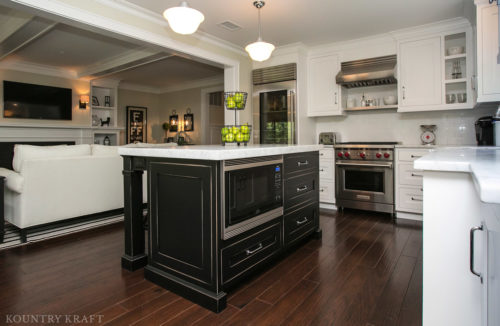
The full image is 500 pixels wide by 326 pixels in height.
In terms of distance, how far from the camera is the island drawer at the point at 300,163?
2520 millimetres

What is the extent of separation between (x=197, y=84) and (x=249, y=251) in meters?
6.75

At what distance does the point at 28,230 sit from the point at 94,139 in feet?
16.4

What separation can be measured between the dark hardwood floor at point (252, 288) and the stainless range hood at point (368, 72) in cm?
230

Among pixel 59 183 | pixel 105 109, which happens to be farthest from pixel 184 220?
pixel 105 109

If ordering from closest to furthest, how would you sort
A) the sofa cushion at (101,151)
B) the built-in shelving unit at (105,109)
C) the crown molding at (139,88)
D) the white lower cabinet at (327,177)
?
the sofa cushion at (101,151), the white lower cabinet at (327,177), the built-in shelving unit at (105,109), the crown molding at (139,88)

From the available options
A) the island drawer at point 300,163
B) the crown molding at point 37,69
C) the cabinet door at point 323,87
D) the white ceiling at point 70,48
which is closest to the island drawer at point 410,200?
the cabinet door at point 323,87

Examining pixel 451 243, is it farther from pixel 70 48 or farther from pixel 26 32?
pixel 70 48

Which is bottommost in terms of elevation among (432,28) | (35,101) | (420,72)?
(420,72)

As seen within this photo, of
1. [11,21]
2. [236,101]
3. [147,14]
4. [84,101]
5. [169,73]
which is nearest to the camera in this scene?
Result: [236,101]

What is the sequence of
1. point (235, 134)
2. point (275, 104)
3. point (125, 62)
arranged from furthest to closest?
point (125, 62)
point (275, 104)
point (235, 134)

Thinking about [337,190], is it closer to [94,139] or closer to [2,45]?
[2,45]

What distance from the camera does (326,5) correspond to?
3367 millimetres

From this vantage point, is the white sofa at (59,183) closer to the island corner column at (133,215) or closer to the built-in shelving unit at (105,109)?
the island corner column at (133,215)

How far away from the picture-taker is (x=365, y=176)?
4.20 meters
